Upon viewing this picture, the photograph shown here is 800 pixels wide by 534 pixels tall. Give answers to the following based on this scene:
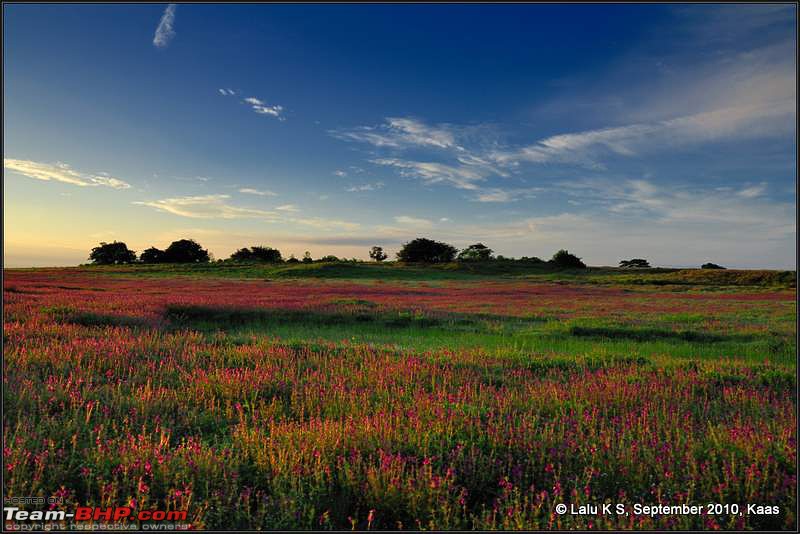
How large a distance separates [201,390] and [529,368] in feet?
19.7

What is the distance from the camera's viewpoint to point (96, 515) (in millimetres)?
3354

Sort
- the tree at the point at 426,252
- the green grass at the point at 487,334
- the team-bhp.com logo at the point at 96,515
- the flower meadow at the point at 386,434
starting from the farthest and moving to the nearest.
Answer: the tree at the point at 426,252
the green grass at the point at 487,334
the flower meadow at the point at 386,434
the team-bhp.com logo at the point at 96,515

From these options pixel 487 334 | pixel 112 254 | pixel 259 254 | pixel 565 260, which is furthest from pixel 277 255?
pixel 487 334

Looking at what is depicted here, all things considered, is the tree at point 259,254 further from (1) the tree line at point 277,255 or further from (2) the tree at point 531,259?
(2) the tree at point 531,259

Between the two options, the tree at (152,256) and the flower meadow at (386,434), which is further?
the tree at (152,256)

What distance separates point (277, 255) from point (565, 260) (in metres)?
65.1

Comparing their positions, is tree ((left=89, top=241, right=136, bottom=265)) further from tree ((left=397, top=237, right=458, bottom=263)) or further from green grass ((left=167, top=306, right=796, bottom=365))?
green grass ((left=167, top=306, right=796, bottom=365))

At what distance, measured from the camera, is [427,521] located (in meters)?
3.68

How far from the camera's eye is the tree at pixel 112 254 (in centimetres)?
9106

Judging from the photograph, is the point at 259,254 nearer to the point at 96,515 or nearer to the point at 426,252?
the point at 426,252

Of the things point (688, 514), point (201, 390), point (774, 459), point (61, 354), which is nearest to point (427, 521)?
point (688, 514)

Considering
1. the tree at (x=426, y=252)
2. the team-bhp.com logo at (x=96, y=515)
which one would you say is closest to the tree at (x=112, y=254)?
the tree at (x=426, y=252)

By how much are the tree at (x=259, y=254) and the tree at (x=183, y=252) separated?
7.04 meters

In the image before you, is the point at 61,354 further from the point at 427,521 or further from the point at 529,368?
the point at 529,368
